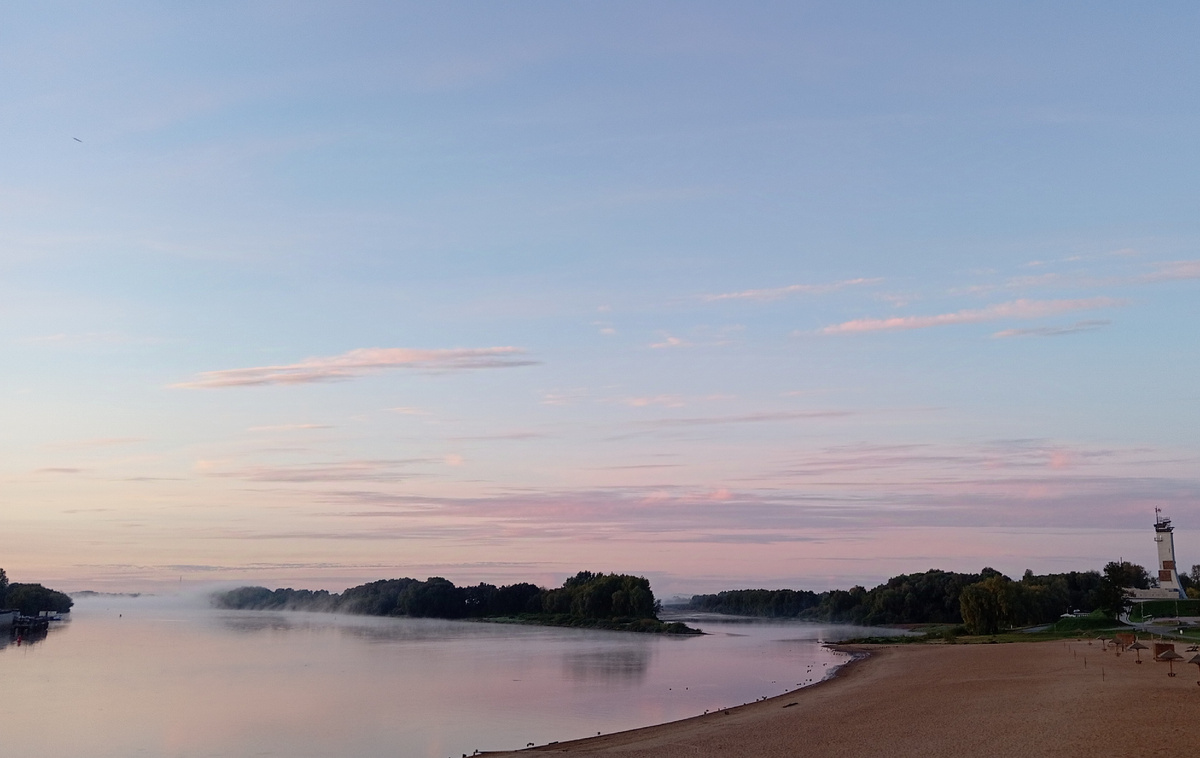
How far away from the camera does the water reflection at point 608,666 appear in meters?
47.8

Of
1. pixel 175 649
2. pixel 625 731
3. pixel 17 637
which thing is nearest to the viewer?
pixel 625 731

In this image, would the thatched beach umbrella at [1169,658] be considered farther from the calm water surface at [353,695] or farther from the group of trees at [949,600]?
the group of trees at [949,600]

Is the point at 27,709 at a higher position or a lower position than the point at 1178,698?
lower

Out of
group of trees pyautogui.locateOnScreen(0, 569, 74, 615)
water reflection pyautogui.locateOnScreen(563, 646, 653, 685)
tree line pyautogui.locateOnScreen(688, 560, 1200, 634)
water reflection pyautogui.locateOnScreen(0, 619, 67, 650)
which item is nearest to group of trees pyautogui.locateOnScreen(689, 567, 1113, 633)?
tree line pyautogui.locateOnScreen(688, 560, 1200, 634)

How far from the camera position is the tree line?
72.8 metres

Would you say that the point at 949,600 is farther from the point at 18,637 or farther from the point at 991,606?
the point at 18,637

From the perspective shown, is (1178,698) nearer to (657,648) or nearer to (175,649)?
(657,648)

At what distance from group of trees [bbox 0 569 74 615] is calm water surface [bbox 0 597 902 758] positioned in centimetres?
6877

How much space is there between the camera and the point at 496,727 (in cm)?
3027

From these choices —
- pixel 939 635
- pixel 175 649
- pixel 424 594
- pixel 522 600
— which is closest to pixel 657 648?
pixel 939 635

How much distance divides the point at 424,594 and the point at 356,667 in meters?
130

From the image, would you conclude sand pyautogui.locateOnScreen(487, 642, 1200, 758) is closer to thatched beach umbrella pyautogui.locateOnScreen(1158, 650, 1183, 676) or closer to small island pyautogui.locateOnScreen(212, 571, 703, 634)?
thatched beach umbrella pyautogui.locateOnScreen(1158, 650, 1183, 676)

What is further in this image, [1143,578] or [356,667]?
[1143,578]

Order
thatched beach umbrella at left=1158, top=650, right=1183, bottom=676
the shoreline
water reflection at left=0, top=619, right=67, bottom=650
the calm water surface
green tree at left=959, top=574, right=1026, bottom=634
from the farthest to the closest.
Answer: water reflection at left=0, top=619, right=67, bottom=650 → green tree at left=959, top=574, right=1026, bottom=634 → thatched beach umbrella at left=1158, top=650, right=1183, bottom=676 → the calm water surface → the shoreline
